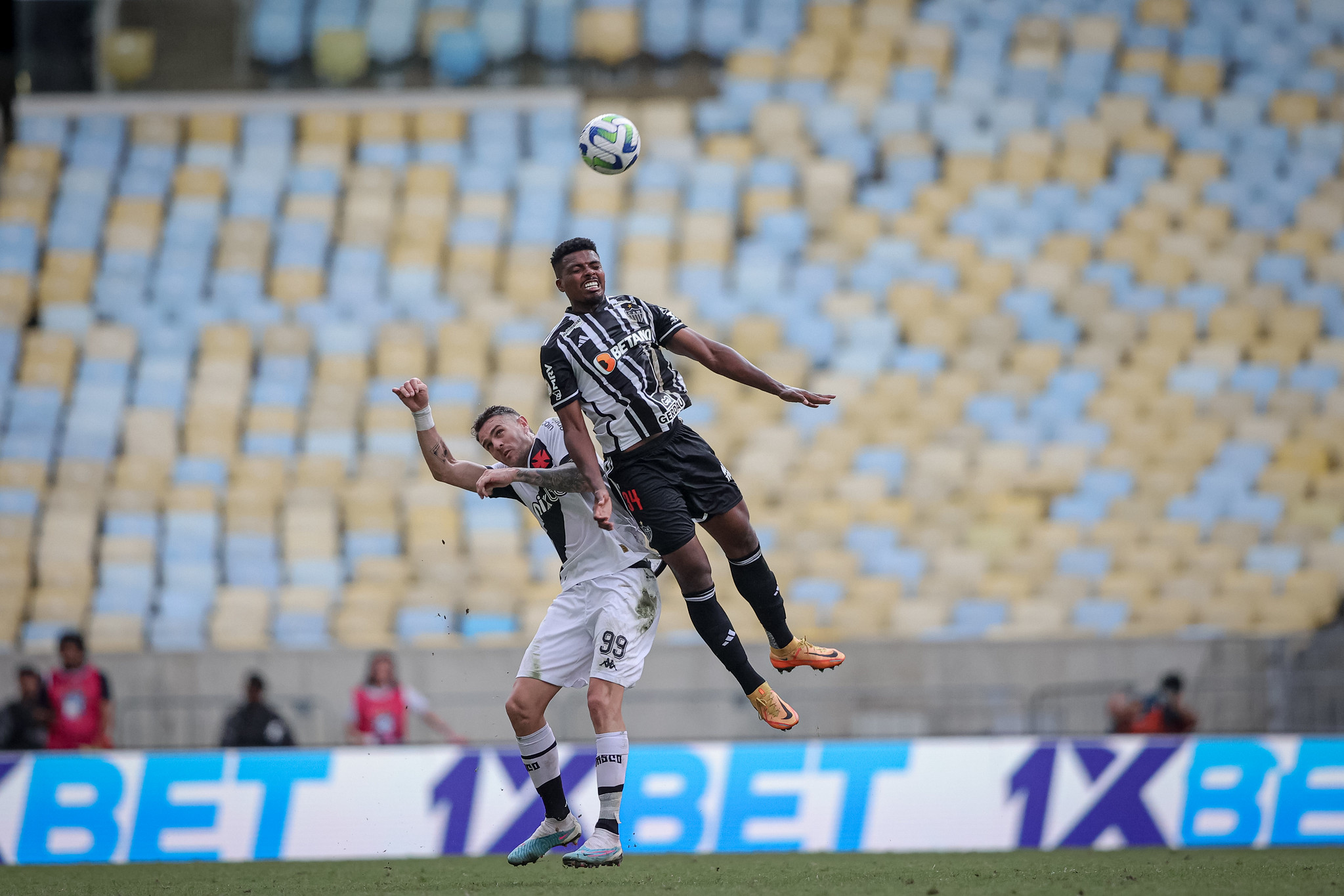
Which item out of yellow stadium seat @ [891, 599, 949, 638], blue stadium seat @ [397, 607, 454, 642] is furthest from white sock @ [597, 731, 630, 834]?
yellow stadium seat @ [891, 599, 949, 638]

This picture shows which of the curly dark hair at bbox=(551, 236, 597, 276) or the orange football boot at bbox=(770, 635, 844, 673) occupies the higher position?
the curly dark hair at bbox=(551, 236, 597, 276)

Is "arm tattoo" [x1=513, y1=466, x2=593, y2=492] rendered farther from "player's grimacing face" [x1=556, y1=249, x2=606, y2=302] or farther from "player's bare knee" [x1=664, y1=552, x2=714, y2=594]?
"player's grimacing face" [x1=556, y1=249, x2=606, y2=302]

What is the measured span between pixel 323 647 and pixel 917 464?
5.81 meters

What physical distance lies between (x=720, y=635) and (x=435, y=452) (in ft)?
5.19

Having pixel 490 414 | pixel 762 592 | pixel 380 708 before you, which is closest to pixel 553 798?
pixel 762 592

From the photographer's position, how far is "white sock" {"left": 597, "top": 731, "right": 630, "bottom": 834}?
7.22 meters

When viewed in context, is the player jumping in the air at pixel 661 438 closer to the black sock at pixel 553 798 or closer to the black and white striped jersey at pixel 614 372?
the black and white striped jersey at pixel 614 372

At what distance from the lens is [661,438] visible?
7285 millimetres

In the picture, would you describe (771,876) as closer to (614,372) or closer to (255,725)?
(614,372)

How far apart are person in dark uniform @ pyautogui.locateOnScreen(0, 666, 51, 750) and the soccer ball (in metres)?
7.07

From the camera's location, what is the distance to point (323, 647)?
13406 millimetres

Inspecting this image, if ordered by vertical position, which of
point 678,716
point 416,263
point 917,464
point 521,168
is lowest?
point 678,716

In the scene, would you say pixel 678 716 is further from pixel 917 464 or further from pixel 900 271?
pixel 900 271

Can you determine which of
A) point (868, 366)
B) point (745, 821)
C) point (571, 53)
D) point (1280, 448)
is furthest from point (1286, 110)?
point (745, 821)
